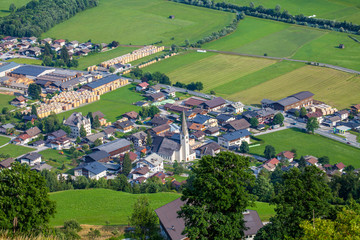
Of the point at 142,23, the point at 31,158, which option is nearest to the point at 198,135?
the point at 31,158

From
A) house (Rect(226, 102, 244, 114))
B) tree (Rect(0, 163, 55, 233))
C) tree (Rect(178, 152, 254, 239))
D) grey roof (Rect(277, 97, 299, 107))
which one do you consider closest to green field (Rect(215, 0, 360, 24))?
grey roof (Rect(277, 97, 299, 107))

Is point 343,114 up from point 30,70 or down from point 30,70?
up

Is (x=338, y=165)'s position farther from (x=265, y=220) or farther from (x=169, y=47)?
(x=169, y=47)

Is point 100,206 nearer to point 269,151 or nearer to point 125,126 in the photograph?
point 269,151

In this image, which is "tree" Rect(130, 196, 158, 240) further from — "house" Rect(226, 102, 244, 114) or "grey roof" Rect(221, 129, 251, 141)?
"house" Rect(226, 102, 244, 114)

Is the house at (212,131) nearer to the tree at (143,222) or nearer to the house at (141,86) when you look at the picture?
the house at (141,86)

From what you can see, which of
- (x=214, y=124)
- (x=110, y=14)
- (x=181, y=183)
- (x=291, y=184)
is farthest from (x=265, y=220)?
(x=110, y=14)

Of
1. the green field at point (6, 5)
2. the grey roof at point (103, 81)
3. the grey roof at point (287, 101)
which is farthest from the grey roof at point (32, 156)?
the green field at point (6, 5)
